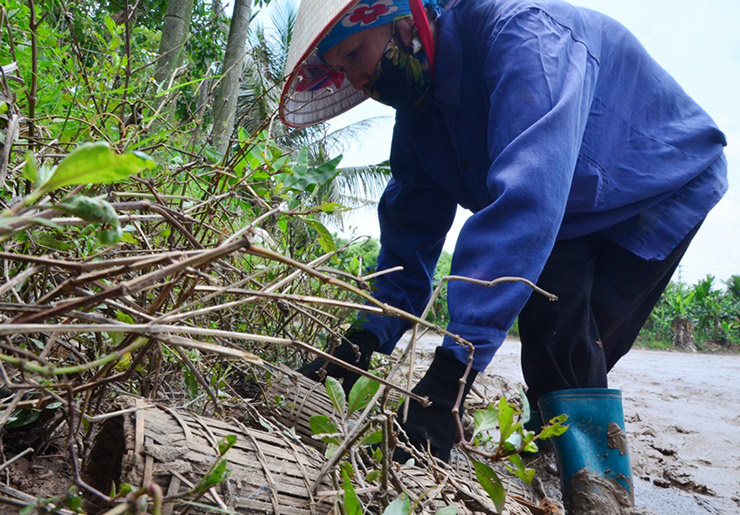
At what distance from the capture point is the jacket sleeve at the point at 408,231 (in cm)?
221

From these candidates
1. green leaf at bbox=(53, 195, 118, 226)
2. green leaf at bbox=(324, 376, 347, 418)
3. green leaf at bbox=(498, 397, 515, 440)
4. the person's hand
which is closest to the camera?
green leaf at bbox=(53, 195, 118, 226)

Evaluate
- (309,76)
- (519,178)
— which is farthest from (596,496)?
(309,76)

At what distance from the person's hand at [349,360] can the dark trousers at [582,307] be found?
56cm

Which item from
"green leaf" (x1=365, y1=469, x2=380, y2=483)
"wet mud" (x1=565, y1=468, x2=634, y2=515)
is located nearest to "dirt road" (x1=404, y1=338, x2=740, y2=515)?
"wet mud" (x1=565, y1=468, x2=634, y2=515)

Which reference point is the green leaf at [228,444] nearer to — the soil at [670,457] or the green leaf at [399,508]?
the green leaf at [399,508]

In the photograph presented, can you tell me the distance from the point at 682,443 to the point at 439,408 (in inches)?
78.3

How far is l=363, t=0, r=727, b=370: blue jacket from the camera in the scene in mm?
1299

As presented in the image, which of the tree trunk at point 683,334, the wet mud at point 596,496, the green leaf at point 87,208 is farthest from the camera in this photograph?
the tree trunk at point 683,334

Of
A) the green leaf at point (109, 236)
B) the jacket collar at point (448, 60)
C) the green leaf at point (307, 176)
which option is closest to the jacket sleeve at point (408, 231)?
the jacket collar at point (448, 60)

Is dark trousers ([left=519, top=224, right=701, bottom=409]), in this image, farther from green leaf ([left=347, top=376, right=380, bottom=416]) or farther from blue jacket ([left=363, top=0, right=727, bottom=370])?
green leaf ([left=347, top=376, right=380, bottom=416])

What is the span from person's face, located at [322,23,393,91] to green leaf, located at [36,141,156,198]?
4.46 feet

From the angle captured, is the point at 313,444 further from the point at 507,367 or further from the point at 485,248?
the point at 507,367

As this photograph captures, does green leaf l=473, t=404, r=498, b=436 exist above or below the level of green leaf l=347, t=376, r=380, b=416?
below

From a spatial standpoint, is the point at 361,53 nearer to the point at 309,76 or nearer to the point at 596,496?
the point at 309,76
